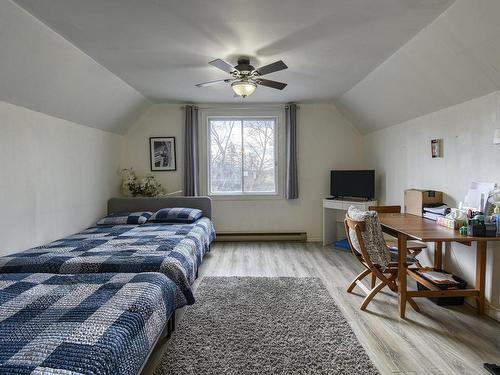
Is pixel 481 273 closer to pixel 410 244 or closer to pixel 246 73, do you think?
pixel 410 244

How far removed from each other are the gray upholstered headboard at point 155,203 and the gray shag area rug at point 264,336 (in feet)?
5.84

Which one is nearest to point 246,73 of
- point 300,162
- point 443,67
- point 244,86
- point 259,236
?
point 244,86

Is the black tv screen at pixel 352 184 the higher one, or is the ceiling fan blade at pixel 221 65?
the ceiling fan blade at pixel 221 65

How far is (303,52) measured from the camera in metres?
2.94

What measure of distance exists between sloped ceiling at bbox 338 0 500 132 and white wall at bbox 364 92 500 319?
0.13 meters

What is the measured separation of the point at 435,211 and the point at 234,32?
8.32ft

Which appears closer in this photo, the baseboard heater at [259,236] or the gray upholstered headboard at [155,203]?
the gray upholstered headboard at [155,203]

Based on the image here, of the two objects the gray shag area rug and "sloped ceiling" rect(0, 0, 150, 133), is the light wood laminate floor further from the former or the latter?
"sloped ceiling" rect(0, 0, 150, 133)

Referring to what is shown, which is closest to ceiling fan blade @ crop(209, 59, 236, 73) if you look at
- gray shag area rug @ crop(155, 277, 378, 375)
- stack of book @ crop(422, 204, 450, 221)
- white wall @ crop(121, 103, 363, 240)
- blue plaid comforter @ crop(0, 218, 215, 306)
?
blue plaid comforter @ crop(0, 218, 215, 306)

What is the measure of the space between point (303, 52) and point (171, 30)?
126cm

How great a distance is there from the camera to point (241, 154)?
5293 mm

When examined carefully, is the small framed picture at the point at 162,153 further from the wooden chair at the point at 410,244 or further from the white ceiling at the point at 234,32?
the wooden chair at the point at 410,244

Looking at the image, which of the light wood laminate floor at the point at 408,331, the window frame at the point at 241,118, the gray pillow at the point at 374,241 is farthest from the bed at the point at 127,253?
the gray pillow at the point at 374,241

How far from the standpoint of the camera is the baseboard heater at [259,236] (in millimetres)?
5234
